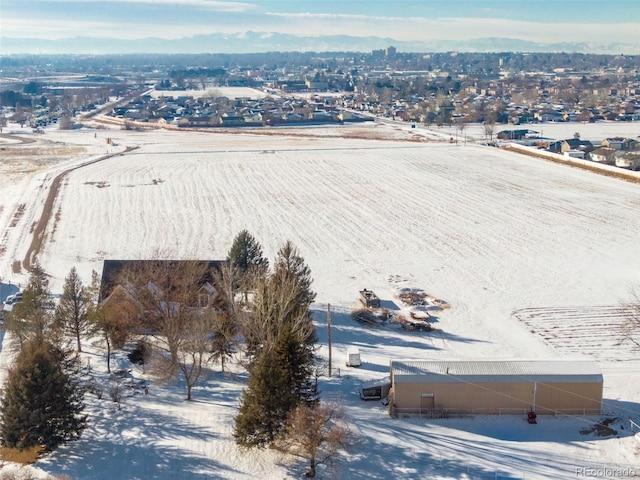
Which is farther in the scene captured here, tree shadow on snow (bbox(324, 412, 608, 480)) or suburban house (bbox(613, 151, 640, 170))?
suburban house (bbox(613, 151, 640, 170))

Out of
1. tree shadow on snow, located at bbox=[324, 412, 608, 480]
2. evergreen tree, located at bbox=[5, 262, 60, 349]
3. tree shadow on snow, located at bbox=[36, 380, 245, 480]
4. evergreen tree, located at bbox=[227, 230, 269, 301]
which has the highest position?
evergreen tree, located at bbox=[227, 230, 269, 301]

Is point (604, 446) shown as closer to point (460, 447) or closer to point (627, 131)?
point (460, 447)

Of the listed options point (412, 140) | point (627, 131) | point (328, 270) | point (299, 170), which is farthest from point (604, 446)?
point (627, 131)

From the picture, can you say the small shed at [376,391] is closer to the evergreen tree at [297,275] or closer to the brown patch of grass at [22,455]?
the evergreen tree at [297,275]

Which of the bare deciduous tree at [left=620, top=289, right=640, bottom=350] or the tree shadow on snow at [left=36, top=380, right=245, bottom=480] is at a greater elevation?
the bare deciduous tree at [left=620, top=289, right=640, bottom=350]

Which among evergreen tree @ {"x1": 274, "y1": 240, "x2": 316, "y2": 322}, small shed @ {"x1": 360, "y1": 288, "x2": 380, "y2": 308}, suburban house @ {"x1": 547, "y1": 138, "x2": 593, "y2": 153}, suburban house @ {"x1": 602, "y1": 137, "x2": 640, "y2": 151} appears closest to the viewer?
evergreen tree @ {"x1": 274, "y1": 240, "x2": 316, "y2": 322}

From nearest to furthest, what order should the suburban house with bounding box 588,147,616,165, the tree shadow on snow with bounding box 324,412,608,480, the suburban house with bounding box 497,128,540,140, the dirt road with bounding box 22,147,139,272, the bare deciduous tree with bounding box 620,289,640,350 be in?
the tree shadow on snow with bounding box 324,412,608,480, the bare deciduous tree with bounding box 620,289,640,350, the dirt road with bounding box 22,147,139,272, the suburban house with bounding box 588,147,616,165, the suburban house with bounding box 497,128,540,140

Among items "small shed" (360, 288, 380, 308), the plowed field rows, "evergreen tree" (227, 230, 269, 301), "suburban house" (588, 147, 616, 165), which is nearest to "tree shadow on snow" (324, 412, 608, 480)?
the plowed field rows

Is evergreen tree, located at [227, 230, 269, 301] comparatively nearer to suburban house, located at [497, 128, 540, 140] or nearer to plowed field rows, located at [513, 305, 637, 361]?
plowed field rows, located at [513, 305, 637, 361]
